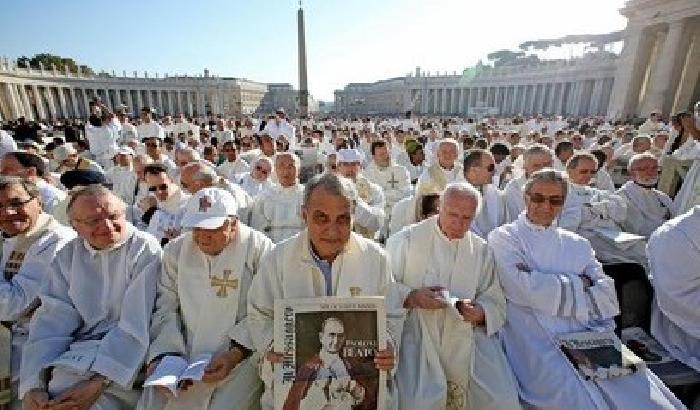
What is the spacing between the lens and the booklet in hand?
2.67 meters

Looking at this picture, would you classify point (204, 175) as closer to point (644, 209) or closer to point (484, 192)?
point (484, 192)

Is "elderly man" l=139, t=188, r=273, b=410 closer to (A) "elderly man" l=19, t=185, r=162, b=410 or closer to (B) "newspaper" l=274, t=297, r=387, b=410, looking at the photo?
(A) "elderly man" l=19, t=185, r=162, b=410

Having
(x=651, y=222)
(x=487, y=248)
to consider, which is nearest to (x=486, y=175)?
(x=487, y=248)

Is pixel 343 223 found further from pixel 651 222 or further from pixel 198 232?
pixel 651 222

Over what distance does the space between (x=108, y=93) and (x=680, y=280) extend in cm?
8600

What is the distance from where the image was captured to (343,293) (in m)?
2.74

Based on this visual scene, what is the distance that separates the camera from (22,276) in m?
3.15

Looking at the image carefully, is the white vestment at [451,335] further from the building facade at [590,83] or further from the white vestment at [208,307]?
the building facade at [590,83]

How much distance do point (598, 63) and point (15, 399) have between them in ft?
199

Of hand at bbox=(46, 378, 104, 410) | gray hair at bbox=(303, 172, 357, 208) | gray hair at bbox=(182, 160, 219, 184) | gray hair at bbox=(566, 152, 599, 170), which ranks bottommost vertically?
hand at bbox=(46, 378, 104, 410)

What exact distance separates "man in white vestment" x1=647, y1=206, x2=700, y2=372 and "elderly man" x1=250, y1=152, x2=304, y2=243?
3.85 metres

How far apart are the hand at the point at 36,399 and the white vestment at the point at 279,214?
10.5 feet

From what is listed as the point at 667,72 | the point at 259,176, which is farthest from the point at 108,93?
the point at 259,176

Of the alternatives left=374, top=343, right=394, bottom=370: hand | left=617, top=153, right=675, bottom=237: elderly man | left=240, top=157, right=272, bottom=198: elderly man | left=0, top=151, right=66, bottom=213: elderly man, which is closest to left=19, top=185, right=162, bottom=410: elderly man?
left=374, top=343, right=394, bottom=370: hand
